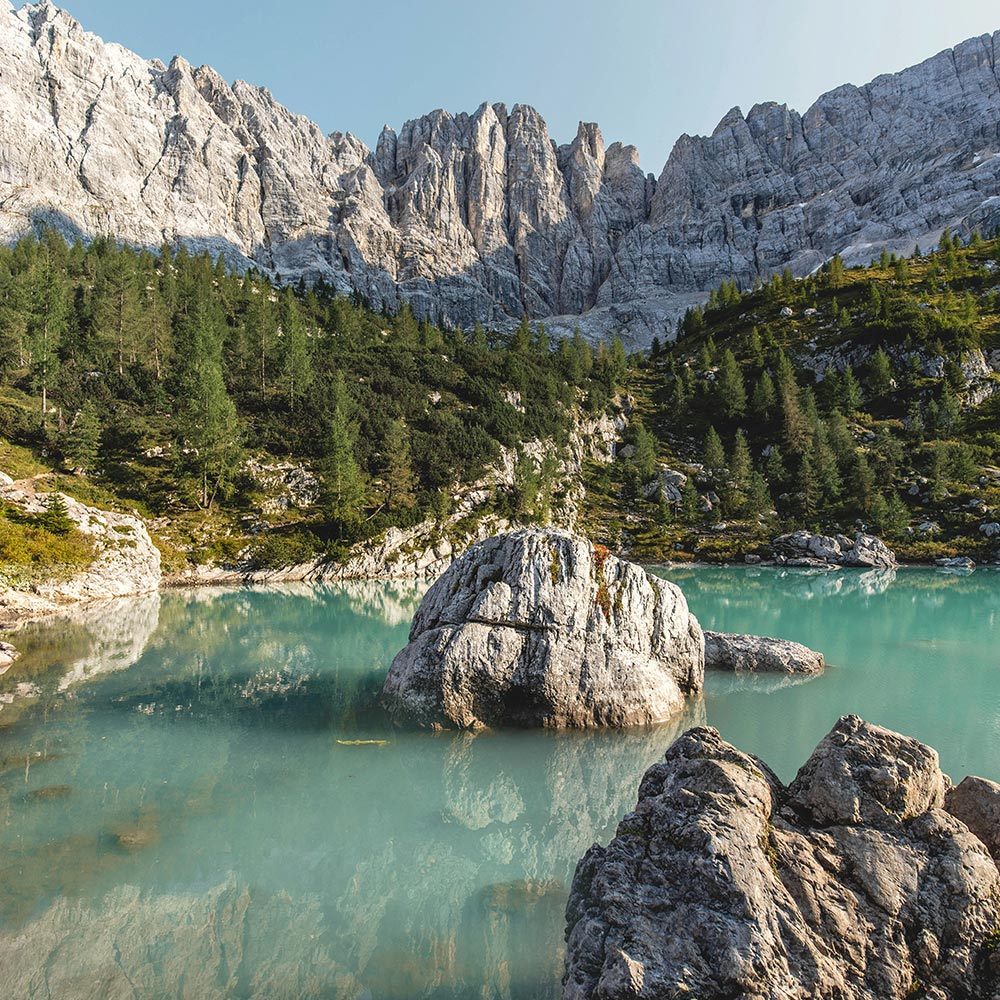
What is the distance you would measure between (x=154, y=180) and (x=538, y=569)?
218 meters

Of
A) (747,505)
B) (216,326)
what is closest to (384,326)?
(216,326)

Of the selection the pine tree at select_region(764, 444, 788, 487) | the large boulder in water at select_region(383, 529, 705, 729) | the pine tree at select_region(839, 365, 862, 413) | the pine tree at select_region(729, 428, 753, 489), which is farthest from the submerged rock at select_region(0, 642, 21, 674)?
the pine tree at select_region(839, 365, 862, 413)

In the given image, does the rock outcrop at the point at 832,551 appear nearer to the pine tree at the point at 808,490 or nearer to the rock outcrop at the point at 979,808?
the pine tree at the point at 808,490

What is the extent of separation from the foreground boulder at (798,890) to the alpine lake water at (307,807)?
7.44 feet

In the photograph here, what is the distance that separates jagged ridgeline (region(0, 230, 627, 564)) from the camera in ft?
198

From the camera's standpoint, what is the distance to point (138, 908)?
1000cm

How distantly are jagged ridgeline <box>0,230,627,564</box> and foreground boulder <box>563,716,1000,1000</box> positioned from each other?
53.4 meters

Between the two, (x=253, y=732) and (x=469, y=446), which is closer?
(x=253, y=732)

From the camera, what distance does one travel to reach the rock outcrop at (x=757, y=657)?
25094mm

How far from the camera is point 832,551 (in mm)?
73875

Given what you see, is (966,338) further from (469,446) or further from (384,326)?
(384,326)

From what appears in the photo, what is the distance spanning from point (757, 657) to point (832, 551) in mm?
56986

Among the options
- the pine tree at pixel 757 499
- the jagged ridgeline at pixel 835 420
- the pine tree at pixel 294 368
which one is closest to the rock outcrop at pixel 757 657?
the jagged ridgeline at pixel 835 420

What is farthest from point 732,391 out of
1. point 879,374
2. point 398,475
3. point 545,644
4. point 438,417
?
point 545,644
